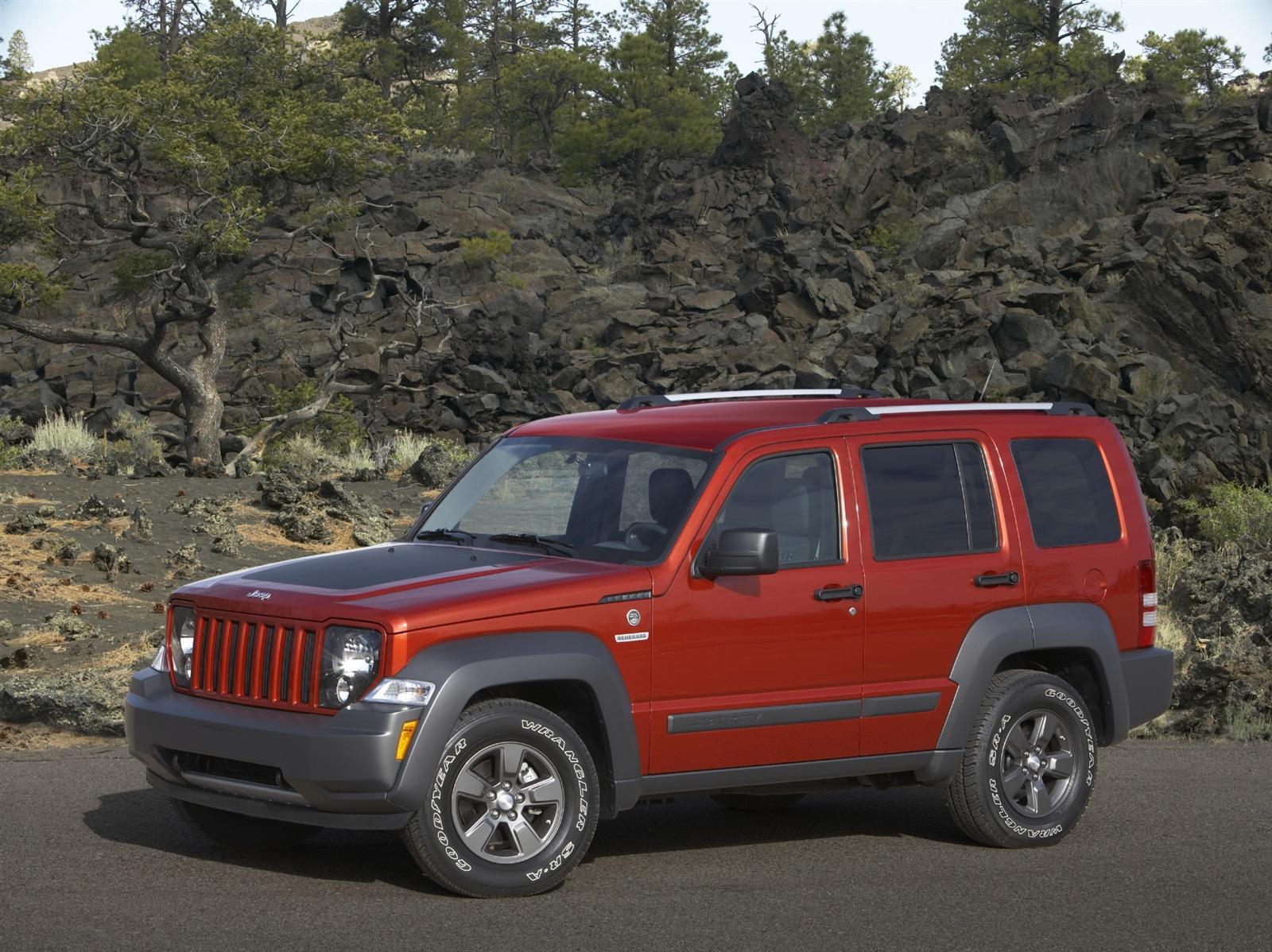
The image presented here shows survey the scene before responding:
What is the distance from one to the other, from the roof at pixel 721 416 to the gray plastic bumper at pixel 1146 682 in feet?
4.02

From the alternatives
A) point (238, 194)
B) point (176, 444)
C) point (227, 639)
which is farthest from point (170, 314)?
point (227, 639)

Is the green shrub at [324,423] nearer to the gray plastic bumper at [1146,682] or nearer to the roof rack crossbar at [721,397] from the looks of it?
the roof rack crossbar at [721,397]

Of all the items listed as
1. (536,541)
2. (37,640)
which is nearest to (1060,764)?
(536,541)

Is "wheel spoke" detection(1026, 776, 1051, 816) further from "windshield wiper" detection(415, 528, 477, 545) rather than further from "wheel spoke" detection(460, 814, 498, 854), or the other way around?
"windshield wiper" detection(415, 528, 477, 545)

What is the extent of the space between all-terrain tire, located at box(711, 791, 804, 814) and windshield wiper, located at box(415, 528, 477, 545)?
194 centimetres

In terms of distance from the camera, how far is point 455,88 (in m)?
80.9

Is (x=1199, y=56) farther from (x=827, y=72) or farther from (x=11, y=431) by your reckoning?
(x=11, y=431)

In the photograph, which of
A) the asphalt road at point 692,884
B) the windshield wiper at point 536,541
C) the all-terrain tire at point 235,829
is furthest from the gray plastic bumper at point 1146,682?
the all-terrain tire at point 235,829

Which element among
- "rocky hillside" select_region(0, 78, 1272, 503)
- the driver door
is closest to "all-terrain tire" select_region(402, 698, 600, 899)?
the driver door

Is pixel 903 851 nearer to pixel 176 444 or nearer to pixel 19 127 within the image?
pixel 19 127

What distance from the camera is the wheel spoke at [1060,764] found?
744 centimetres

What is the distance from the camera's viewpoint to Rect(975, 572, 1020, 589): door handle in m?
7.17

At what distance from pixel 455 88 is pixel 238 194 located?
172 ft

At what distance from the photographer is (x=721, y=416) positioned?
7199 millimetres
